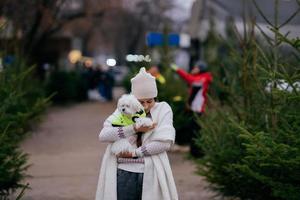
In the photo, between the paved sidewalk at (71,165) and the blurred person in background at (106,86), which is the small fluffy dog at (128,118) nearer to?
the paved sidewalk at (71,165)

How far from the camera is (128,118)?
6.00 metres

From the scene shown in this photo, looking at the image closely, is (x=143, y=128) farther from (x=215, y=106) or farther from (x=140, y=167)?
(x=215, y=106)

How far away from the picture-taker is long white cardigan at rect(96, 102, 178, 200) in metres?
5.88

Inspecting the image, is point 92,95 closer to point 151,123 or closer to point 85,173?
point 85,173

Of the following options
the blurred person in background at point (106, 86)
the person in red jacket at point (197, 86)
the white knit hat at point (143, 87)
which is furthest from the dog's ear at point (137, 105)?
the blurred person in background at point (106, 86)

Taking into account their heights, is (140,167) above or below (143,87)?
below

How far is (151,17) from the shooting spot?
53.6 meters

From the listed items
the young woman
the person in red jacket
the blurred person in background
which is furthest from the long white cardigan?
the blurred person in background

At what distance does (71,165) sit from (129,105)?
7737 mm

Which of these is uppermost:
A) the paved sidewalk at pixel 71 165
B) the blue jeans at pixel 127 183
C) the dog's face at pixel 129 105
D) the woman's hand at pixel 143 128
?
the dog's face at pixel 129 105

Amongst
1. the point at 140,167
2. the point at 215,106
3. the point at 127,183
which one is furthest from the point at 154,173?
the point at 215,106

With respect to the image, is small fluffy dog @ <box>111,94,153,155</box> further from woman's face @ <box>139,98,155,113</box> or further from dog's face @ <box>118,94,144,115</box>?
woman's face @ <box>139,98,155,113</box>

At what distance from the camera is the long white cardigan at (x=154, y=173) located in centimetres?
588

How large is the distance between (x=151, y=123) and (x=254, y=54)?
3199 mm
